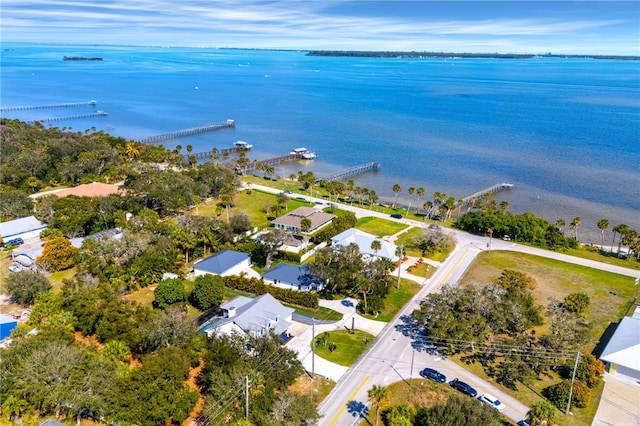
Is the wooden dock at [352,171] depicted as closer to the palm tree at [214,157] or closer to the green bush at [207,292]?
the palm tree at [214,157]

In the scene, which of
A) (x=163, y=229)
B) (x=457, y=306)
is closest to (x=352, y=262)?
(x=457, y=306)

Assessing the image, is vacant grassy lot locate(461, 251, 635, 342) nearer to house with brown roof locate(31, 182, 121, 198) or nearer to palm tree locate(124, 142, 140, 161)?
house with brown roof locate(31, 182, 121, 198)

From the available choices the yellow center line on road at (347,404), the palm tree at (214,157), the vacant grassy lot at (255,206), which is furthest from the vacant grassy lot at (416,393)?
the palm tree at (214,157)

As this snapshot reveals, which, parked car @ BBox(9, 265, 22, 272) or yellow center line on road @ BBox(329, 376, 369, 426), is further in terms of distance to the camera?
parked car @ BBox(9, 265, 22, 272)

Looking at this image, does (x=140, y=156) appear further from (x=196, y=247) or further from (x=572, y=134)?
(x=572, y=134)

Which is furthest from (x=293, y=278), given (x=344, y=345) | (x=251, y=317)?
(x=344, y=345)

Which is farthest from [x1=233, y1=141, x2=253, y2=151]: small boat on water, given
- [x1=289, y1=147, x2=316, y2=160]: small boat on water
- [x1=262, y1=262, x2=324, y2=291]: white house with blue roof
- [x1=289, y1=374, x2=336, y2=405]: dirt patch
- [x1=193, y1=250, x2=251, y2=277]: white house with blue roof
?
[x1=289, y1=374, x2=336, y2=405]: dirt patch
